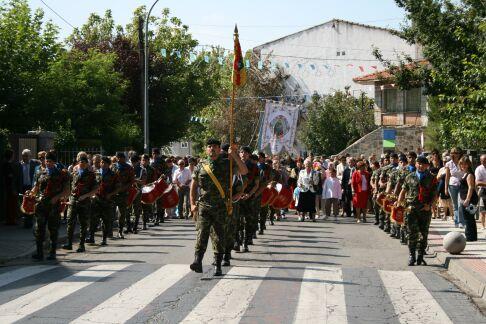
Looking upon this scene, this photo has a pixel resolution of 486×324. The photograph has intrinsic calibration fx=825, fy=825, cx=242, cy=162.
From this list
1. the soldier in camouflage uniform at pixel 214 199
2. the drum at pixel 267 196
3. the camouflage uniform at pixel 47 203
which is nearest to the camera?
the soldier in camouflage uniform at pixel 214 199

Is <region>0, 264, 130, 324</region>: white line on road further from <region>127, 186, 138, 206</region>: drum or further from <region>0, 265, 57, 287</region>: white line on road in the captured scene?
<region>127, 186, 138, 206</region>: drum

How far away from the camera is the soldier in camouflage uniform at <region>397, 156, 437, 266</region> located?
13.2 metres

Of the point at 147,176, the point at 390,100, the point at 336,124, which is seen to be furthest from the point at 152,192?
the point at 336,124

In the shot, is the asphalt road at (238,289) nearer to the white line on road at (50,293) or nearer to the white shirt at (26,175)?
the white line on road at (50,293)

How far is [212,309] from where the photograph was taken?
29.9ft

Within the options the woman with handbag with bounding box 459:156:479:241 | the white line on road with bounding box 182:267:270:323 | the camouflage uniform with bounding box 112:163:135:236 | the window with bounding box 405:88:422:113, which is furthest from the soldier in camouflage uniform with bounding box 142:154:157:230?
the window with bounding box 405:88:422:113

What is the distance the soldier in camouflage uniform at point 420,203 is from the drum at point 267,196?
5.04m

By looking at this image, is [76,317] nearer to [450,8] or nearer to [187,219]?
[187,219]

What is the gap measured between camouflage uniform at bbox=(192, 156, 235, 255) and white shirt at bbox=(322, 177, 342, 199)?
546 inches

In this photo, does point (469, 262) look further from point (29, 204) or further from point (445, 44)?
point (445, 44)

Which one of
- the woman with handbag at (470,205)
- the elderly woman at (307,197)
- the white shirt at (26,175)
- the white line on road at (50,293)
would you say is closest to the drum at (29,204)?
the white line on road at (50,293)

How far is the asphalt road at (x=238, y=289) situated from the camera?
347 inches

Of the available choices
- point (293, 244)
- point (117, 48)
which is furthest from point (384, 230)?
point (117, 48)

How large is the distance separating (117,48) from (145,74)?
47.5 feet
